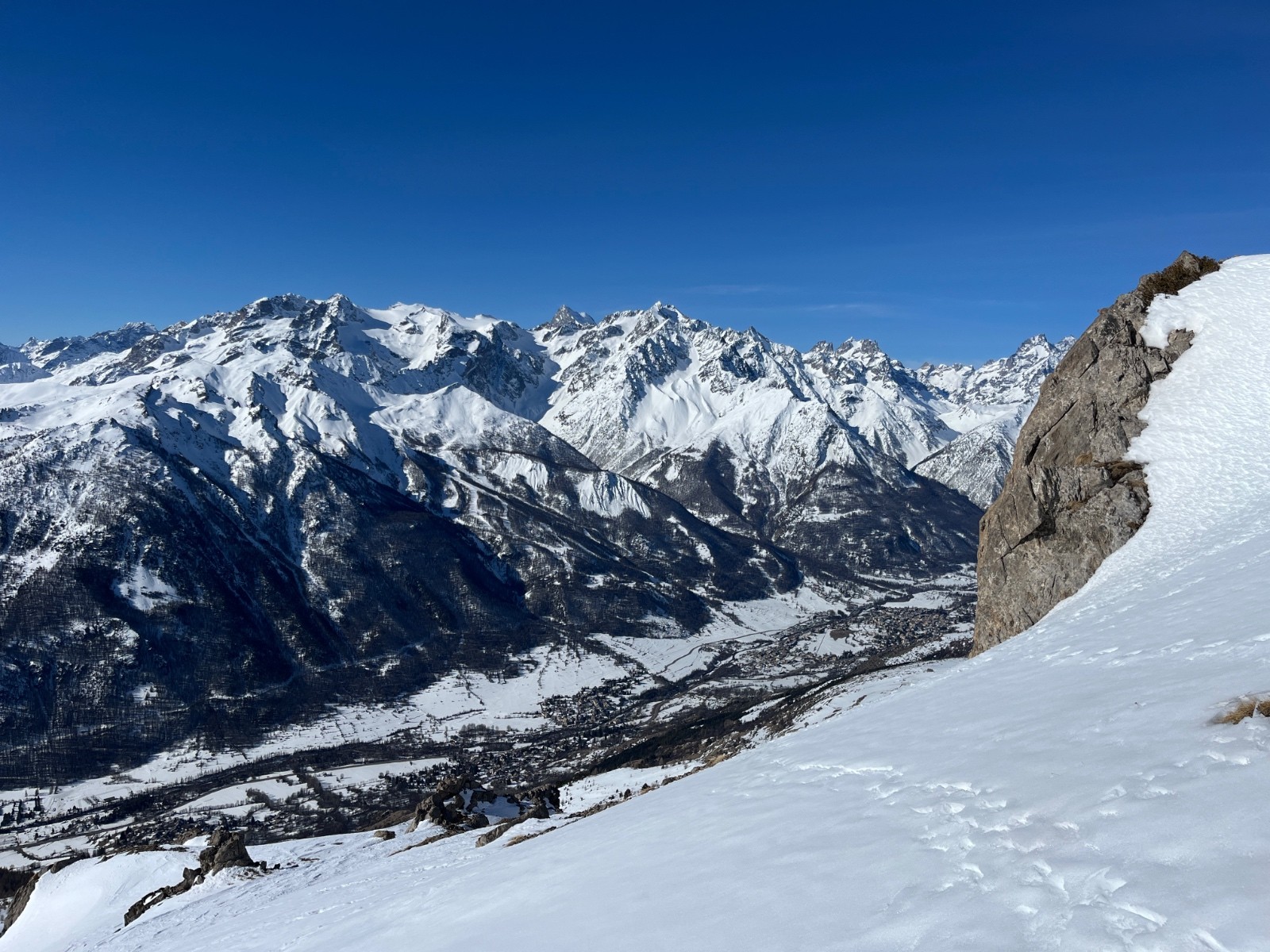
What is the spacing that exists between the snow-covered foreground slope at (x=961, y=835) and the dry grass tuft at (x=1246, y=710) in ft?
0.75

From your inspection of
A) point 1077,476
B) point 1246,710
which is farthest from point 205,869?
point 1077,476

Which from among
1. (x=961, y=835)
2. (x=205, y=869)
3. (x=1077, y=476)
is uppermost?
(x=1077, y=476)

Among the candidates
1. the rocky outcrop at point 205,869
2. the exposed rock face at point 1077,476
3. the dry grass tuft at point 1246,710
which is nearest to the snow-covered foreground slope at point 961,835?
the dry grass tuft at point 1246,710

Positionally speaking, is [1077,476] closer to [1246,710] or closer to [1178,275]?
[1178,275]

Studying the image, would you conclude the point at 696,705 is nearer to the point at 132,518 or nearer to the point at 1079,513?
the point at 1079,513

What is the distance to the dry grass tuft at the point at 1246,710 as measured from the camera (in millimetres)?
10688

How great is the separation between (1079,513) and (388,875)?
126 ft

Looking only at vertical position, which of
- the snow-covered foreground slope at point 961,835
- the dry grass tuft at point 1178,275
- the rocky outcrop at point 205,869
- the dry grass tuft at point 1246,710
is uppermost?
the dry grass tuft at point 1178,275

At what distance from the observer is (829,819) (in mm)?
13156

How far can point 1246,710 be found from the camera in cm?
1088

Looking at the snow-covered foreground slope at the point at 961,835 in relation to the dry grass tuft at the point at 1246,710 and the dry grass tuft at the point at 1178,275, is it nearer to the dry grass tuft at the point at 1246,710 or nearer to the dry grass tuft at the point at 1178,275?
the dry grass tuft at the point at 1246,710

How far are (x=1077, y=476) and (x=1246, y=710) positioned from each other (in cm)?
3568

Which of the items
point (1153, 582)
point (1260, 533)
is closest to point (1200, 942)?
point (1153, 582)

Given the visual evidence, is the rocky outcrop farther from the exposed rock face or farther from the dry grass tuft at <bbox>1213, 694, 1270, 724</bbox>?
the exposed rock face
